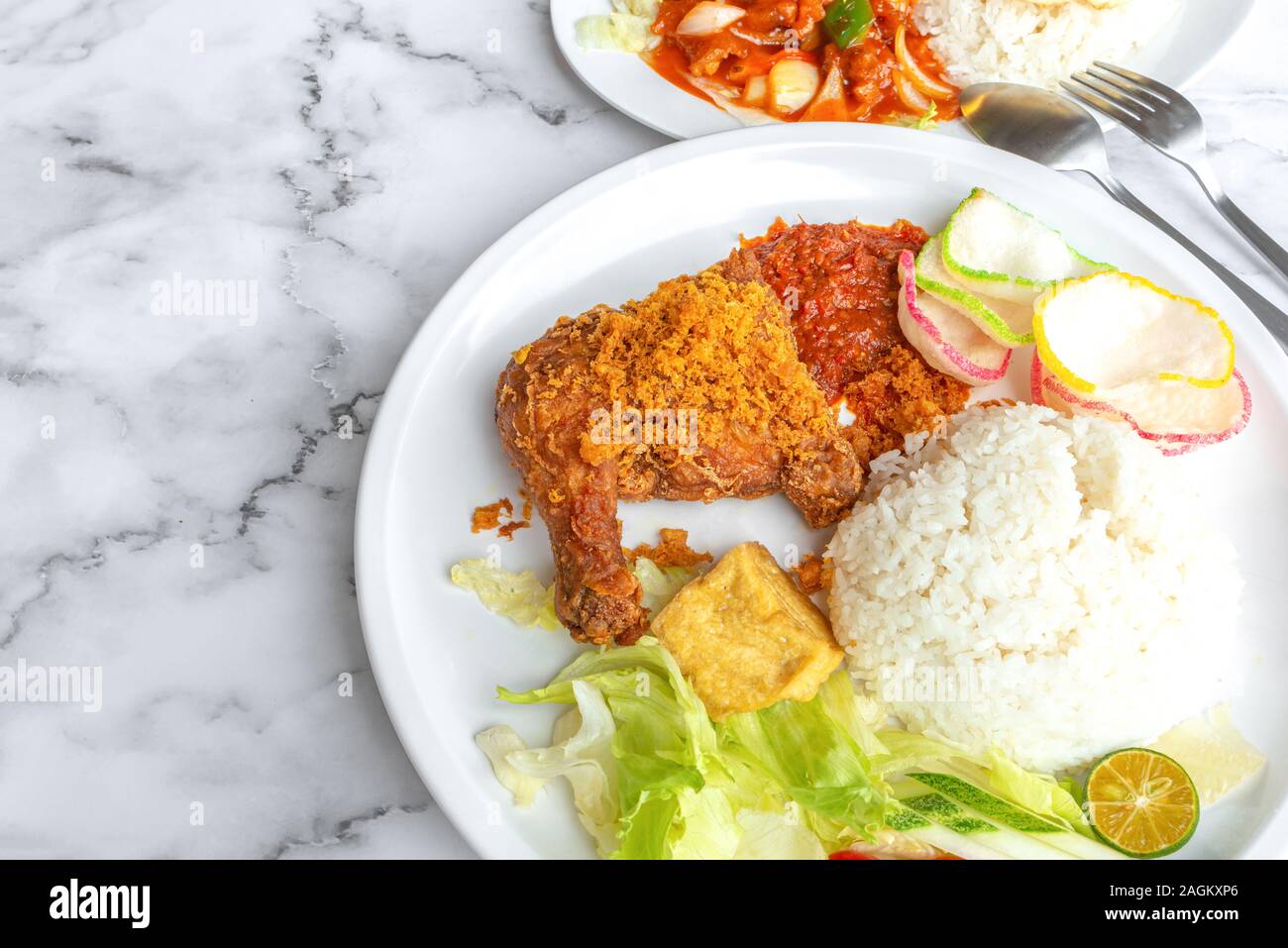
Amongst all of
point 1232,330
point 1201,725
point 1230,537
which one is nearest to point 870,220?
point 1232,330

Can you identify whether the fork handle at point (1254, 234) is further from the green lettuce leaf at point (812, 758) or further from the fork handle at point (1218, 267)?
the green lettuce leaf at point (812, 758)

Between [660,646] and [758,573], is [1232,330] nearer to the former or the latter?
[758,573]

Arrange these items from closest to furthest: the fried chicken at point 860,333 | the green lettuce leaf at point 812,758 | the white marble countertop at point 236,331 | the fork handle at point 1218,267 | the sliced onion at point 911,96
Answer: the green lettuce leaf at point 812,758, the white marble countertop at point 236,331, the fried chicken at point 860,333, the fork handle at point 1218,267, the sliced onion at point 911,96

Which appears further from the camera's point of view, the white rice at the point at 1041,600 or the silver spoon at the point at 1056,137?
the silver spoon at the point at 1056,137

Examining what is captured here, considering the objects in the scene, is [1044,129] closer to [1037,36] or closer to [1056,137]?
[1056,137]

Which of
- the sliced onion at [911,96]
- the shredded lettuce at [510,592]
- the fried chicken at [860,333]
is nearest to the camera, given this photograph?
the shredded lettuce at [510,592]

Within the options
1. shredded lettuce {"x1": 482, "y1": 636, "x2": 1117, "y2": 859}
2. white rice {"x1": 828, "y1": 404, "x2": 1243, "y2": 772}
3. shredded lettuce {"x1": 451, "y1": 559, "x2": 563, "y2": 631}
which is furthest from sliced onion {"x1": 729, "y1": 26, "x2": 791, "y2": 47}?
shredded lettuce {"x1": 482, "y1": 636, "x2": 1117, "y2": 859}

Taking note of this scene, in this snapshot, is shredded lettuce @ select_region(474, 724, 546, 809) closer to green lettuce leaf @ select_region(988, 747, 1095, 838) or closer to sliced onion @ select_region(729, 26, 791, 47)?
green lettuce leaf @ select_region(988, 747, 1095, 838)

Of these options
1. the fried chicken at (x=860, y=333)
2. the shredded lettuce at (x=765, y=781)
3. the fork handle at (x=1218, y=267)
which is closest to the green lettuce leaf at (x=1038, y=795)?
the shredded lettuce at (x=765, y=781)
